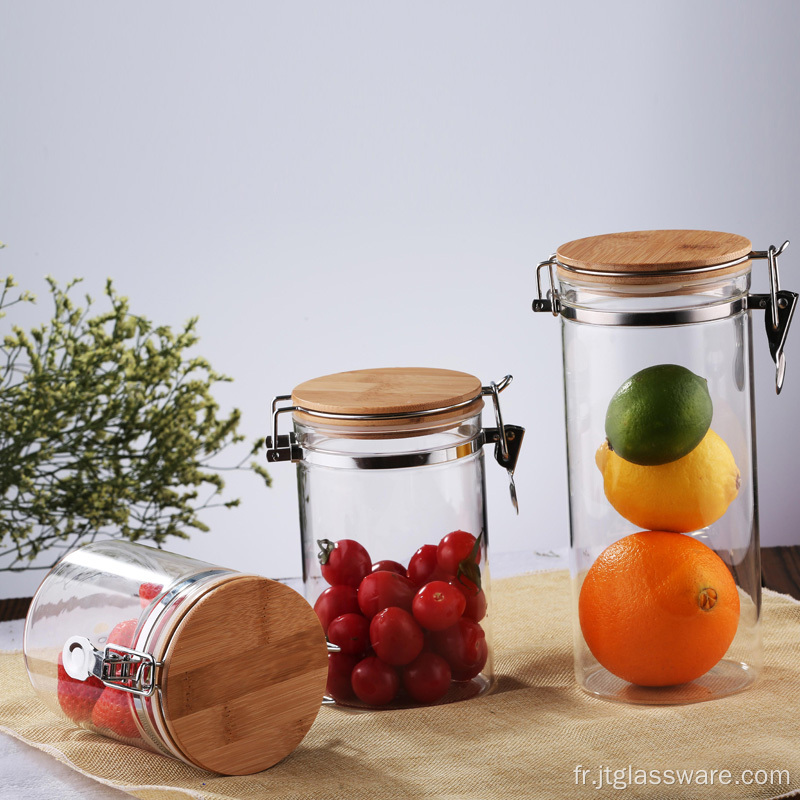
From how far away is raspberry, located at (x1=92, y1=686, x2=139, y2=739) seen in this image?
2.39ft

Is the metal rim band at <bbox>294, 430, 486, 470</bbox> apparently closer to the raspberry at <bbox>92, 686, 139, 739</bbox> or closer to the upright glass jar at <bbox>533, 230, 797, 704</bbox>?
the upright glass jar at <bbox>533, 230, 797, 704</bbox>

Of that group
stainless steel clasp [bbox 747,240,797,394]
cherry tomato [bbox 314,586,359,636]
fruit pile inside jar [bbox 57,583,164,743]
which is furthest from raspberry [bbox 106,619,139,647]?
stainless steel clasp [bbox 747,240,797,394]

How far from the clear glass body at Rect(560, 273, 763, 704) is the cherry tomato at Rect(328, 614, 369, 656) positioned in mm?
175

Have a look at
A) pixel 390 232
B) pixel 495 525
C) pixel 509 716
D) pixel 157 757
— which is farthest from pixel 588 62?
pixel 157 757

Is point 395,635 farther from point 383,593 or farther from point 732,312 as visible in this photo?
point 732,312

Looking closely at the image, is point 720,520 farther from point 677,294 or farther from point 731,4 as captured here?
point 731,4

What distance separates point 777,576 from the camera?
3.67ft

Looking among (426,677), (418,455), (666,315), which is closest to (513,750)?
(426,677)

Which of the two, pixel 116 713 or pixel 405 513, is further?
pixel 405 513

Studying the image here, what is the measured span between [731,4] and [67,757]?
148 cm

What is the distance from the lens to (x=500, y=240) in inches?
71.0

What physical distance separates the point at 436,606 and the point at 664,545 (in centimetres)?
18

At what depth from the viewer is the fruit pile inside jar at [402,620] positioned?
81cm

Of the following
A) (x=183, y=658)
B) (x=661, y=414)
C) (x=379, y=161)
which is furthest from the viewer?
(x=379, y=161)
